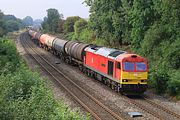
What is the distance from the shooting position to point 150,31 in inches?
1531

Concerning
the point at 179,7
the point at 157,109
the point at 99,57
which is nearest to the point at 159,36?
the point at 179,7

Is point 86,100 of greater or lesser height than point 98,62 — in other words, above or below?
below

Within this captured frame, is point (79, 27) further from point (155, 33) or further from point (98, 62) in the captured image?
point (98, 62)

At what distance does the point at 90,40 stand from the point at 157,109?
170ft

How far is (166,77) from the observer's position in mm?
29000

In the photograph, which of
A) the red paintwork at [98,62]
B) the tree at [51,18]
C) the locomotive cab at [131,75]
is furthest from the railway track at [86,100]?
the tree at [51,18]

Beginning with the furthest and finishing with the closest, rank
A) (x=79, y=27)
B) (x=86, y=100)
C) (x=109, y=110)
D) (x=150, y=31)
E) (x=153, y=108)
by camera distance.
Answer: (x=79, y=27) → (x=150, y=31) → (x=86, y=100) → (x=153, y=108) → (x=109, y=110)

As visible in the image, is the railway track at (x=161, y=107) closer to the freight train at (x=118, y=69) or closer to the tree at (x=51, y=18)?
the freight train at (x=118, y=69)

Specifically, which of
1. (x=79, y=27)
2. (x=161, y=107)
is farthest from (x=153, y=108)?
(x=79, y=27)

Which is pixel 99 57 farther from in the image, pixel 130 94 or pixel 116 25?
pixel 116 25

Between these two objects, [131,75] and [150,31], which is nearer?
[131,75]

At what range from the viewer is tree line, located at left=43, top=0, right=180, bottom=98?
29766 millimetres

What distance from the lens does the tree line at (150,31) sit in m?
29.8

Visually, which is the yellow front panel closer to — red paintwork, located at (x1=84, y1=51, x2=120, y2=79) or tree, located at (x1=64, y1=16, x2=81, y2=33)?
red paintwork, located at (x1=84, y1=51, x2=120, y2=79)
